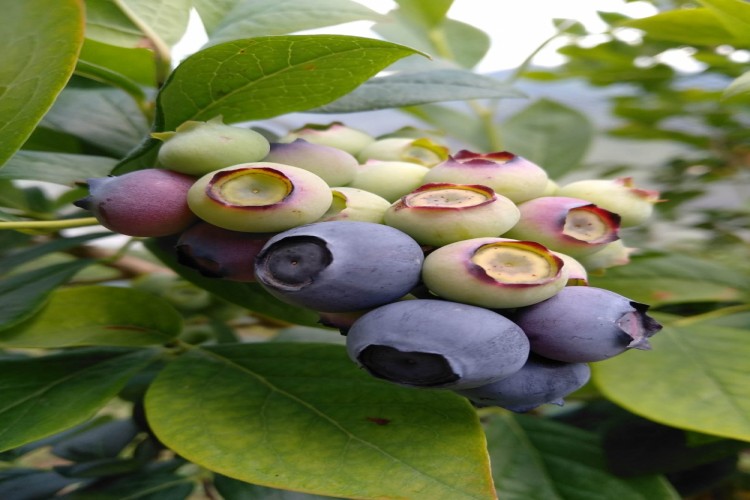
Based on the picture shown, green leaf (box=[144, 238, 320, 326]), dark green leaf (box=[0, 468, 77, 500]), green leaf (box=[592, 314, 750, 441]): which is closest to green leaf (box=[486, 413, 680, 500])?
green leaf (box=[592, 314, 750, 441])

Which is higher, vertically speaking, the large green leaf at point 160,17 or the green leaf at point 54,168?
the large green leaf at point 160,17

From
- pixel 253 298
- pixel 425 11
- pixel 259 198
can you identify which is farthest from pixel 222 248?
pixel 425 11

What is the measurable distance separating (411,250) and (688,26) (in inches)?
17.5

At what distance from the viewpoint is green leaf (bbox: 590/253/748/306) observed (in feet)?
2.15

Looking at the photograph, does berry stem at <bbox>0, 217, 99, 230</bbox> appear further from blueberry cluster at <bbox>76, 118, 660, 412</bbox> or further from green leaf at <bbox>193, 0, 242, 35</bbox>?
green leaf at <bbox>193, 0, 242, 35</bbox>

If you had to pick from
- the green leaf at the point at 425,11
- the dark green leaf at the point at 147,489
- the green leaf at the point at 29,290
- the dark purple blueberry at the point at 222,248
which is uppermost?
the green leaf at the point at 425,11

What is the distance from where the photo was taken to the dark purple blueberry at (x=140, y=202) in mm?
373

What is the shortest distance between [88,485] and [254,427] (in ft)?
1.21

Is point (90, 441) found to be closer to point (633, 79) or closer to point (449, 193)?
point (449, 193)

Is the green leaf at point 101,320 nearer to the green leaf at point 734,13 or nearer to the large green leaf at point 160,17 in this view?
the large green leaf at point 160,17

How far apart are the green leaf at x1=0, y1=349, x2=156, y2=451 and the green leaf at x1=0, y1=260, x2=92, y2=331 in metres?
0.04

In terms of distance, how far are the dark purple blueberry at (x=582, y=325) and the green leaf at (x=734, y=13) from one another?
297 millimetres

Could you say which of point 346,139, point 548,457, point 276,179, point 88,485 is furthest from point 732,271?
point 88,485

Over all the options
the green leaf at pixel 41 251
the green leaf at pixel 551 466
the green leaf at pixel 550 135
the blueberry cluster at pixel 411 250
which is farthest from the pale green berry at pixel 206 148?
the green leaf at pixel 550 135
